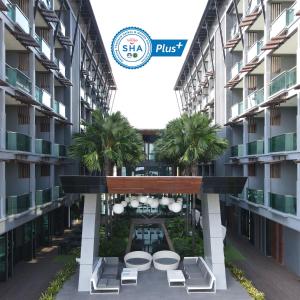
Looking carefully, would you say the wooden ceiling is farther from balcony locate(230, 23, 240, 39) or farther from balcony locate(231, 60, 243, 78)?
balcony locate(230, 23, 240, 39)

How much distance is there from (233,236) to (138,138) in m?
12.7

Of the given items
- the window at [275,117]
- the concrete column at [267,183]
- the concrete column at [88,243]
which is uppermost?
the window at [275,117]

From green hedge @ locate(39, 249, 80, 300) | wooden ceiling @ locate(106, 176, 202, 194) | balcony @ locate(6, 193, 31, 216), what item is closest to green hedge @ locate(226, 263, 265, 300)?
wooden ceiling @ locate(106, 176, 202, 194)

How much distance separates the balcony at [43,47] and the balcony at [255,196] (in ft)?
62.8

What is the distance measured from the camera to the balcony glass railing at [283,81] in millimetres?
24503

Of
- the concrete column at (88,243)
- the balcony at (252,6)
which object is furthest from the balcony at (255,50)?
the concrete column at (88,243)

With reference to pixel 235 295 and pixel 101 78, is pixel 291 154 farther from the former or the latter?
pixel 101 78

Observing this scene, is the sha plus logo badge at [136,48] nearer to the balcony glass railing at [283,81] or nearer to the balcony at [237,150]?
the balcony glass railing at [283,81]

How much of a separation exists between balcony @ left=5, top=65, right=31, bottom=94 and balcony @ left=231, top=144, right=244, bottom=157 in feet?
60.5

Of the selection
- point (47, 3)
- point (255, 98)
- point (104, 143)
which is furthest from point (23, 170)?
point (255, 98)

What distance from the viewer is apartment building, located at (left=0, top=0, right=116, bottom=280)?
23375 mm

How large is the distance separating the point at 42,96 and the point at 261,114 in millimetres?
17102

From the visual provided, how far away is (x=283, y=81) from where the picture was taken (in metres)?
26.0

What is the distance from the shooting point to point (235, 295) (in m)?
18.8
